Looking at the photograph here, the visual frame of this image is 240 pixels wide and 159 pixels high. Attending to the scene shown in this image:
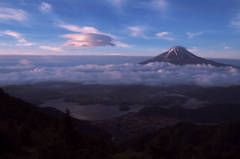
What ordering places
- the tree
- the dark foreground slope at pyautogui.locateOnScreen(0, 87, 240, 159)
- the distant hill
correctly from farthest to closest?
the distant hill < the tree < the dark foreground slope at pyautogui.locateOnScreen(0, 87, 240, 159)

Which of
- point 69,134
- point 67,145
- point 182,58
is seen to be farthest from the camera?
point 182,58

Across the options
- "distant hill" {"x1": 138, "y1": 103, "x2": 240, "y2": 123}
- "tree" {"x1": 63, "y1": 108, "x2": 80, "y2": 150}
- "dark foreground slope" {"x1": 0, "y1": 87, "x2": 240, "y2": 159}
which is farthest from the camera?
"distant hill" {"x1": 138, "y1": 103, "x2": 240, "y2": 123}

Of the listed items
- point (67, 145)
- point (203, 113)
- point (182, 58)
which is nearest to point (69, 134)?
point (67, 145)

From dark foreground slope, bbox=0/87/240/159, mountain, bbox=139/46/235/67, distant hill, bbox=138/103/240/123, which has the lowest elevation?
distant hill, bbox=138/103/240/123

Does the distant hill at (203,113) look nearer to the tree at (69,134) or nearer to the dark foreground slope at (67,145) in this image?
the dark foreground slope at (67,145)

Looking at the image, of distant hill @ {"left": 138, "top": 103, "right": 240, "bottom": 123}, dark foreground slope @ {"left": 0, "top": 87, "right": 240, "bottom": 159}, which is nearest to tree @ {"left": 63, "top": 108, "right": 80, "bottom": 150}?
dark foreground slope @ {"left": 0, "top": 87, "right": 240, "bottom": 159}

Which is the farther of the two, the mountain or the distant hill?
the mountain

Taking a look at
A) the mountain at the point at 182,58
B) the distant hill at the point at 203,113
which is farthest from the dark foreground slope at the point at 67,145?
the mountain at the point at 182,58

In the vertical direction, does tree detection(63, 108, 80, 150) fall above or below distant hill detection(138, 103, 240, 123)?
above

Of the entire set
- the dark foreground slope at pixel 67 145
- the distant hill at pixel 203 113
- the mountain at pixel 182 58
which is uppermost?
the mountain at pixel 182 58

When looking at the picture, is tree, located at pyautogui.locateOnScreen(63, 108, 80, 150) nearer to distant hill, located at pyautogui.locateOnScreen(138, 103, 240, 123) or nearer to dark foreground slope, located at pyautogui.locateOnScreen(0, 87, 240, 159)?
dark foreground slope, located at pyautogui.locateOnScreen(0, 87, 240, 159)

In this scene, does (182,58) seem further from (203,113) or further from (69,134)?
(69,134)
